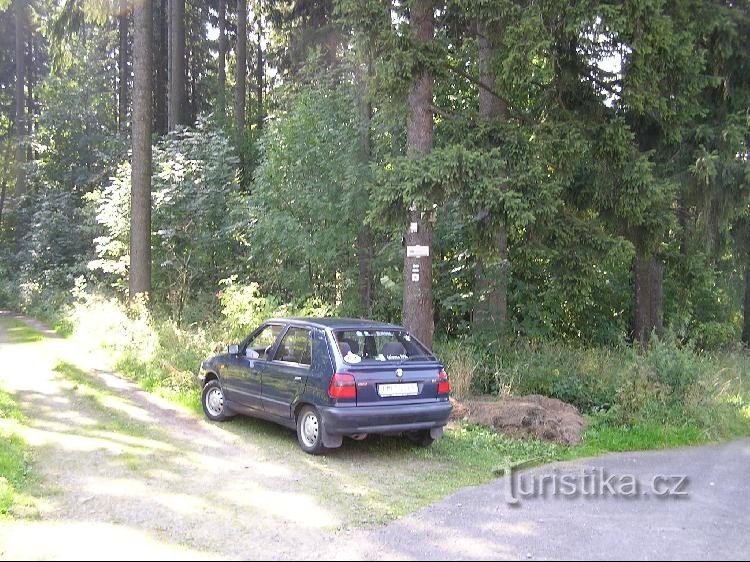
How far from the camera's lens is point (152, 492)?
21.0 feet

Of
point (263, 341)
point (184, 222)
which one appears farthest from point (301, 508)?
point (184, 222)

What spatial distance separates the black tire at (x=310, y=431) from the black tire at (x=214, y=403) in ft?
5.95

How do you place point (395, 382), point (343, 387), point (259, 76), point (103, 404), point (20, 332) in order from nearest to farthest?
point (343, 387), point (395, 382), point (103, 404), point (20, 332), point (259, 76)

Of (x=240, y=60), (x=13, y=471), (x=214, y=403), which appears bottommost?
(x=13, y=471)

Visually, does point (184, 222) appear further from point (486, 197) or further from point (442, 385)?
point (442, 385)

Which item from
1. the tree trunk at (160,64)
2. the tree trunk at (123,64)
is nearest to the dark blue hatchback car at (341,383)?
the tree trunk at (160,64)

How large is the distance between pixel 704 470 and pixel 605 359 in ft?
14.0

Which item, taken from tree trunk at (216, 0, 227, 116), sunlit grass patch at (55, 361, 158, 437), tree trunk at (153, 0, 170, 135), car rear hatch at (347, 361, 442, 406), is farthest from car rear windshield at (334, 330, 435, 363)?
tree trunk at (153, 0, 170, 135)

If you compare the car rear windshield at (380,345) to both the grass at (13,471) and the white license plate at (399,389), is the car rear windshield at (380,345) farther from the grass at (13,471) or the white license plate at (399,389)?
the grass at (13,471)

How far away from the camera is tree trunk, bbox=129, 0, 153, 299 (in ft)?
57.6

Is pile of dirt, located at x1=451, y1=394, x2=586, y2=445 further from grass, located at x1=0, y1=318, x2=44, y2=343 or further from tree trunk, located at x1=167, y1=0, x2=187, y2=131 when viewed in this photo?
tree trunk, located at x1=167, y1=0, x2=187, y2=131

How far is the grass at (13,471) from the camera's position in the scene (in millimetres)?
5844

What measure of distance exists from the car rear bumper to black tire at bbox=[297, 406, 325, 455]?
9.0 inches

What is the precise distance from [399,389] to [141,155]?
1268 cm
